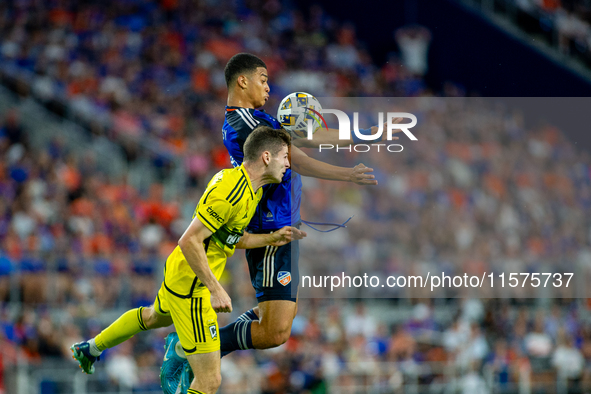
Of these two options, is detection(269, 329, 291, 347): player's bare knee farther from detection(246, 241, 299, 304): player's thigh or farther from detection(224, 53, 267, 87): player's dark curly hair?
detection(224, 53, 267, 87): player's dark curly hair

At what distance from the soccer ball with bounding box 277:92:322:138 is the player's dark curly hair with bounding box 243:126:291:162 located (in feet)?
3.06

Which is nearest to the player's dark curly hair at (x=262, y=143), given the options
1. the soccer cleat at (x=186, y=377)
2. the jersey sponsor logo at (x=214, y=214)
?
the jersey sponsor logo at (x=214, y=214)

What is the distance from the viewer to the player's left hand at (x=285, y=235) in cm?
681

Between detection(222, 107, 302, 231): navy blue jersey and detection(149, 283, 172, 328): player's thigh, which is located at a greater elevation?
detection(222, 107, 302, 231): navy blue jersey

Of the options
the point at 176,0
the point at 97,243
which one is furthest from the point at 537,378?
the point at 176,0

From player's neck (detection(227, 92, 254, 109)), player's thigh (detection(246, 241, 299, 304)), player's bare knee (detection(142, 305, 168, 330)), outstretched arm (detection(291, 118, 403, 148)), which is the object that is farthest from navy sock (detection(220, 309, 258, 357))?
player's neck (detection(227, 92, 254, 109))

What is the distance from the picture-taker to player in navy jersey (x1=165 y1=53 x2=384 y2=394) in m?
7.05

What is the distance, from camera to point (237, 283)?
13898 mm

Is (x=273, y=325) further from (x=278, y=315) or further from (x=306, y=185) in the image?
(x=306, y=185)

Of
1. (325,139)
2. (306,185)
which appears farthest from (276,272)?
(306,185)

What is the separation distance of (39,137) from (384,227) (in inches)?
302

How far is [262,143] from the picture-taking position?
648 centimetres

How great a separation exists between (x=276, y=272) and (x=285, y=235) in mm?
423

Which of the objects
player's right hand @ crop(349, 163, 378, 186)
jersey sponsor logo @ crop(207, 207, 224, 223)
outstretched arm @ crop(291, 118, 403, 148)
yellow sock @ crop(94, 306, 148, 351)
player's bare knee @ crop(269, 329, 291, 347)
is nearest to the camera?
jersey sponsor logo @ crop(207, 207, 224, 223)
